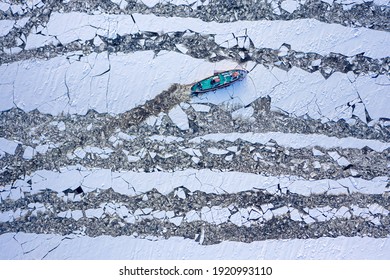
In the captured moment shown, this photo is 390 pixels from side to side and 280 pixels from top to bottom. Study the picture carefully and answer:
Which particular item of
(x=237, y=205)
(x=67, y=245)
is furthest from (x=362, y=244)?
(x=67, y=245)

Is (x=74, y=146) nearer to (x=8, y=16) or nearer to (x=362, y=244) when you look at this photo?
(x=8, y=16)

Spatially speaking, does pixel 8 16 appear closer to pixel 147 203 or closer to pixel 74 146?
pixel 74 146

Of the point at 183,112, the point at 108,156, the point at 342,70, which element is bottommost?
the point at 108,156

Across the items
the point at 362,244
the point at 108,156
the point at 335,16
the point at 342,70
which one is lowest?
the point at 362,244

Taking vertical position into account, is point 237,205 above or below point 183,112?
below

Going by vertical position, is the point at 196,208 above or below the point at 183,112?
below

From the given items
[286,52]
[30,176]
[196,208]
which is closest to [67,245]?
[30,176]
